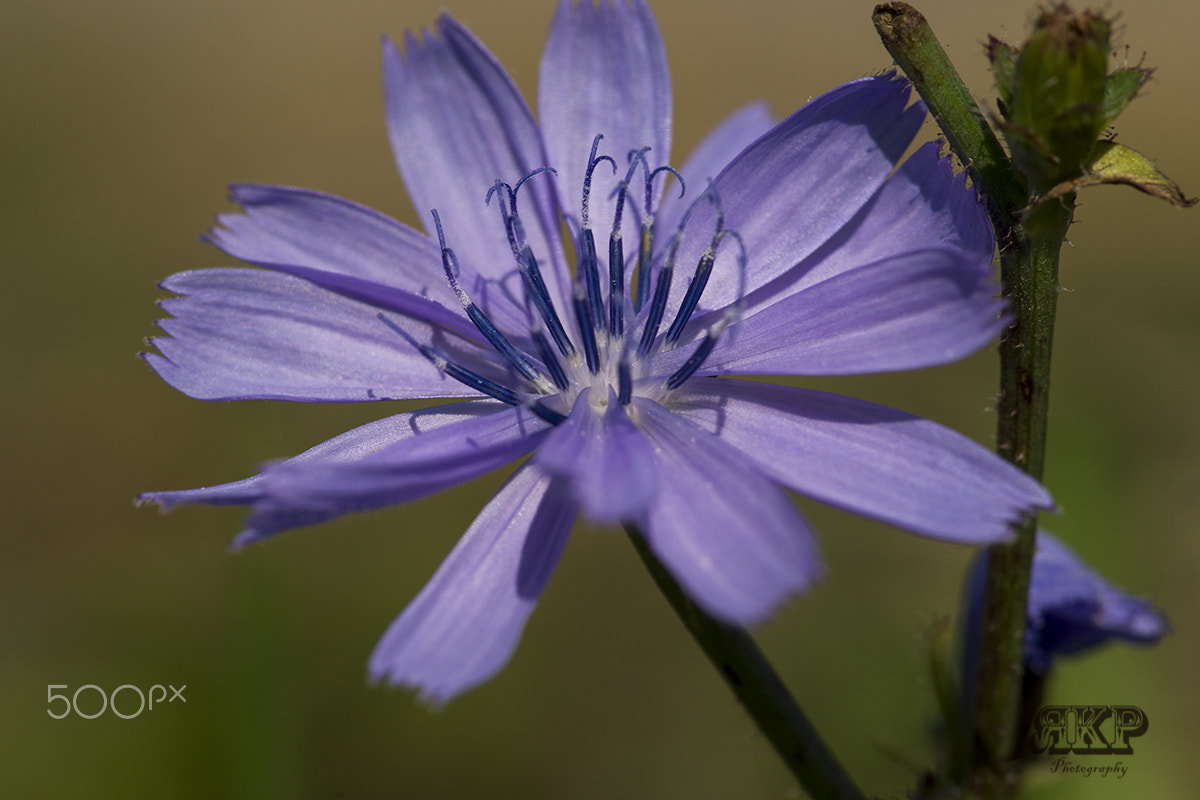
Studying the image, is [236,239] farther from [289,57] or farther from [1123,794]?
[289,57]

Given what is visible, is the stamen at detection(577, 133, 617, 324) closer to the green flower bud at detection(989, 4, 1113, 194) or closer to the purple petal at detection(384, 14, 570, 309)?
the purple petal at detection(384, 14, 570, 309)

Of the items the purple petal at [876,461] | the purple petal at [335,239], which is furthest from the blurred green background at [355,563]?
the purple petal at [335,239]

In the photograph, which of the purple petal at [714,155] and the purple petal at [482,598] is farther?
the purple petal at [714,155]

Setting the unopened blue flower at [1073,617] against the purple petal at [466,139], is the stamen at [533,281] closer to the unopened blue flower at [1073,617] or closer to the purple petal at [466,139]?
the purple petal at [466,139]

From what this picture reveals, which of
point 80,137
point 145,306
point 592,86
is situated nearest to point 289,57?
point 80,137

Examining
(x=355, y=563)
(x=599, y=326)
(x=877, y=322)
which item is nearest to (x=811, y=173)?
(x=877, y=322)

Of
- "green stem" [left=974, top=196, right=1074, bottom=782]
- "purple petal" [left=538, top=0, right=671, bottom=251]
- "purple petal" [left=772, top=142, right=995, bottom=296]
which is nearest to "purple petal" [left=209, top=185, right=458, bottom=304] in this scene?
"purple petal" [left=538, top=0, right=671, bottom=251]
